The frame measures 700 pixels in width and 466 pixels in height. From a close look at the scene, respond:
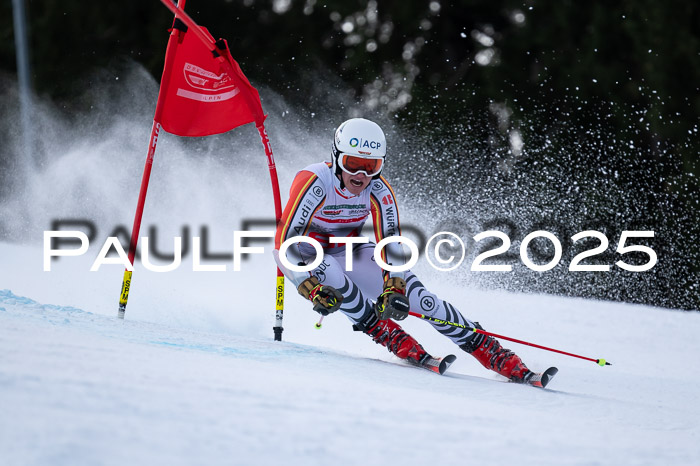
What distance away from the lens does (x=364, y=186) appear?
4215 mm

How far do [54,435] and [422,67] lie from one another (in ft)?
37.9

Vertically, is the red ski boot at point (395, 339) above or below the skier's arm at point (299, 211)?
below

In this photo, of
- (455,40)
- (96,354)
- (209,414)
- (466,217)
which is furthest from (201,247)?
(209,414)

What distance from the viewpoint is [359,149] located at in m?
4.11

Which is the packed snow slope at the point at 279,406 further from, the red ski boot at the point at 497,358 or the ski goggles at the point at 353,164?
the ski goggles at the point at 353,164

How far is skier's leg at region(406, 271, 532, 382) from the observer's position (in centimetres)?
423

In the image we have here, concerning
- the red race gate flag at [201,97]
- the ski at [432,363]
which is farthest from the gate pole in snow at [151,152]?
the ski at [432,363]

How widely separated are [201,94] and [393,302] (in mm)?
2020

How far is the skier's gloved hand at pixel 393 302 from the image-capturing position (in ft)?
13.1

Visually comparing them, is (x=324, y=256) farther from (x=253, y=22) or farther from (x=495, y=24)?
(x=253, y=22)

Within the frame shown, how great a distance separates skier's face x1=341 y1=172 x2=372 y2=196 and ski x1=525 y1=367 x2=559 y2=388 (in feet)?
4.40

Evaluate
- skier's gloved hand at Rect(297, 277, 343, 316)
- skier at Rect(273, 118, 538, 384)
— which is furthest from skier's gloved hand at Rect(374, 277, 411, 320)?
skier's gloved hand at Rect(297, 277, 343, 316)

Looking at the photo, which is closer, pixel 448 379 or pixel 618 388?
pixel 448 379

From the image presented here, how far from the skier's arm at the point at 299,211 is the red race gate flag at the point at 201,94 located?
3.30ft
